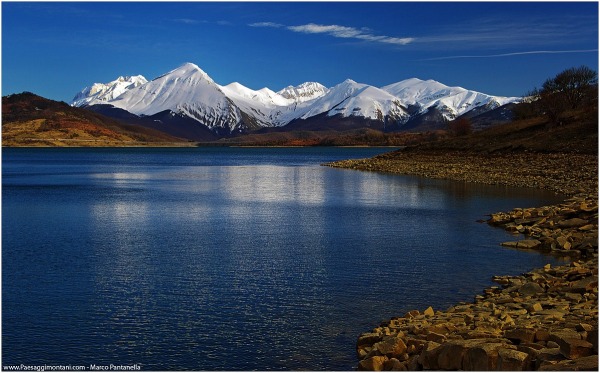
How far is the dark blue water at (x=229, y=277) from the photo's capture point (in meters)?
14.4

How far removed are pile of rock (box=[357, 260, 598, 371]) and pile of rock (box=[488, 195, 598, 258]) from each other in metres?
6.53

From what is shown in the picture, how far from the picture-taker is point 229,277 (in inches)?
828

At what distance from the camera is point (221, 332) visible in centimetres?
1534

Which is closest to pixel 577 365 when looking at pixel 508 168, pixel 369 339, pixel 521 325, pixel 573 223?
pixel 521 325

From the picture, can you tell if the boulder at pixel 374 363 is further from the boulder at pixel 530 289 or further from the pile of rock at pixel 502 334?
the boulder at pixel 530 289

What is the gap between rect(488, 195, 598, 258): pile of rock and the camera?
2505 centimetres

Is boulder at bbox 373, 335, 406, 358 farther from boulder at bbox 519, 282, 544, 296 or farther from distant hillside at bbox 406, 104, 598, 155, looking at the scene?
distant hillside at bbox 406, 104, 598, 155

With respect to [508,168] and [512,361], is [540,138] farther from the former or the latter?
[512,361]

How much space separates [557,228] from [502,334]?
58.7 feet

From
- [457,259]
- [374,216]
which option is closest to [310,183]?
[374,216]

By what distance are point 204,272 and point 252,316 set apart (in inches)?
221

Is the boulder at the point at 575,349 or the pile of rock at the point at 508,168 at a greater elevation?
the pile of rock at the point at 508,168

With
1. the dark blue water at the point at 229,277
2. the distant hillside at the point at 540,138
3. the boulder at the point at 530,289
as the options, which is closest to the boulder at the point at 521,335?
the dark blue water at the point at 229,277

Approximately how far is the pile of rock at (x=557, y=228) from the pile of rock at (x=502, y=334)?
6.53 m
